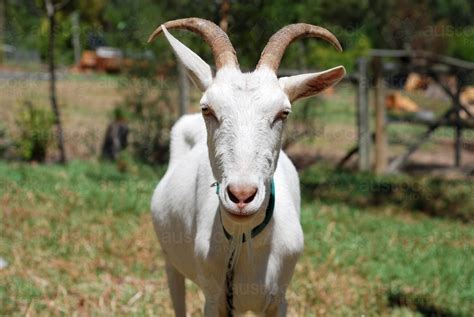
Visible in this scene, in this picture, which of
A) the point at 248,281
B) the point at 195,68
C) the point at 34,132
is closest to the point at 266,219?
the point at 248,281

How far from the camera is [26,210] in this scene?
7.32m

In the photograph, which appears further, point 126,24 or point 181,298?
point 126,24

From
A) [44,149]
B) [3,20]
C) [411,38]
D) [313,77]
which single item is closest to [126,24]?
[44,149]

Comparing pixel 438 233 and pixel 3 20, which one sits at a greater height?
pixel 3 20

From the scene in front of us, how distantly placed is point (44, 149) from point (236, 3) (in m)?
3.81

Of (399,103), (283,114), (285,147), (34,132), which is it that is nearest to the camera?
(283,114)

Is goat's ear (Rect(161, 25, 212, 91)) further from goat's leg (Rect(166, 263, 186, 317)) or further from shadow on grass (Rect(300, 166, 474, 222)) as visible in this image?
shadow on grass (Rect(300, 166, 474, 222))

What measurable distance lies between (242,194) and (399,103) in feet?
67.0

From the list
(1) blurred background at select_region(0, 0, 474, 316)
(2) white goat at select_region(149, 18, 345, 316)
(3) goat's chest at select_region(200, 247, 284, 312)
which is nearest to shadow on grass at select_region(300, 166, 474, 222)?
(1) blurred background at select_region(0, 0, 474, 316)

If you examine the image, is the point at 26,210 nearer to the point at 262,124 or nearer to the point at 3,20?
the point at 262,124

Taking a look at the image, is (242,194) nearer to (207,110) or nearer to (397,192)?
(207,110)

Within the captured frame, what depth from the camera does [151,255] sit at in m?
6.35

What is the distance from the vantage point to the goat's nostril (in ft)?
8.71

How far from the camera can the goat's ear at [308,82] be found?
10.3 ft
